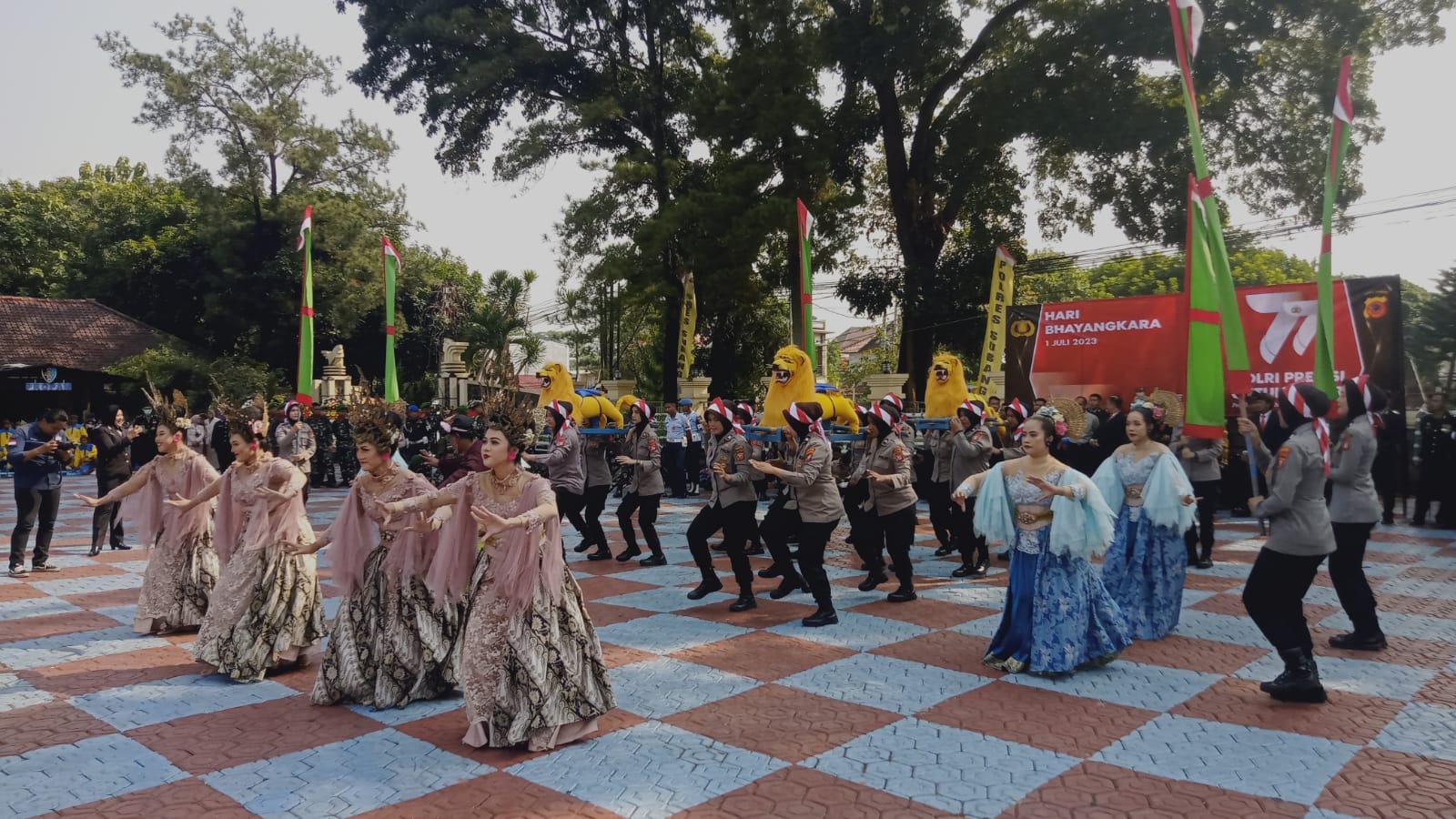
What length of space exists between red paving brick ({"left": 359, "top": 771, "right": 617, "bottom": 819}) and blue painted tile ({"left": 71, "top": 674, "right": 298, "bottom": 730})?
190cm

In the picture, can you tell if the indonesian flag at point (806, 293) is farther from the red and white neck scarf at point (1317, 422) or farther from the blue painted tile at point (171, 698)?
the blue painted tile at point (171, 698)

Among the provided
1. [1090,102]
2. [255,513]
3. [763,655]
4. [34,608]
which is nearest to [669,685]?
[763,655]

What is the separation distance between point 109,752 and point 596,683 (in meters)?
2.31

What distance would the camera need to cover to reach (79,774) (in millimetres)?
4270

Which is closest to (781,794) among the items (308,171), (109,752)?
(109,752)

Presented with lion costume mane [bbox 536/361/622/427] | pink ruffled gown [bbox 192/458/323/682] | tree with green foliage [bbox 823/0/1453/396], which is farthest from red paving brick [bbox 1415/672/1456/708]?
tree with green foliage [bbox 823/0/1453/396]

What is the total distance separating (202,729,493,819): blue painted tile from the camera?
395 cm

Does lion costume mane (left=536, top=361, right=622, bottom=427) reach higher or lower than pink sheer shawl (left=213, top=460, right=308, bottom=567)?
higher

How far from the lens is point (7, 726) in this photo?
192 inches

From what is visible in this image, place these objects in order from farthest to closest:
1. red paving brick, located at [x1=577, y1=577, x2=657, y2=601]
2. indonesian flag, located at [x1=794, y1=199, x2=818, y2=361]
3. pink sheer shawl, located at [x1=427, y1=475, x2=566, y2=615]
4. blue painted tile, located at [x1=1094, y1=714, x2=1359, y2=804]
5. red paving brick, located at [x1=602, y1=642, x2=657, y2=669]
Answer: indonesian flag, located at [x1=794, y1=199, x2=818, y2=361] → red paving brick, located at [x1=577, y1=577, x2=657, y2=601] → red paving brick, located at [x1=602, y1=642, x2=657, y2=669] → pink sheer shawl, located at [x1=427, y1=475, x2=566, y2=615] → blue painted tile, located at [x1=1094, y1=714, x2=1359, y2=804]

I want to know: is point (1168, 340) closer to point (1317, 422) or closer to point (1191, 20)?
point (1191, 20)

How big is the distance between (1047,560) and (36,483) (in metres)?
9.24

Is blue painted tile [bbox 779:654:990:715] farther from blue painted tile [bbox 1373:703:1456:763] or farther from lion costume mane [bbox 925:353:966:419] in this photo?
lion costume mane [bbox 925:353:966:419]

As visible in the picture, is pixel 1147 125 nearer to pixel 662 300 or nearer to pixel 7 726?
pixel 662 300
